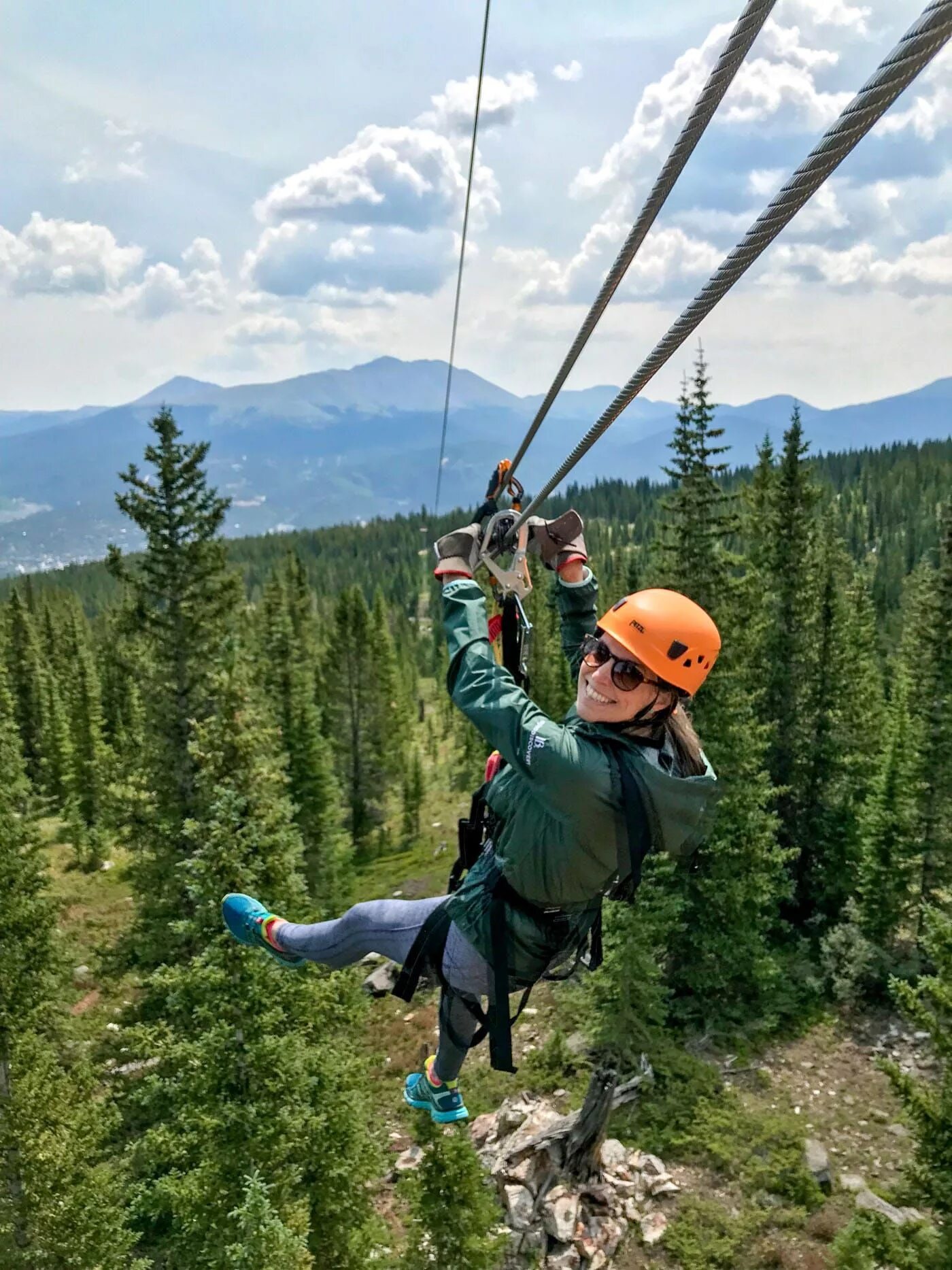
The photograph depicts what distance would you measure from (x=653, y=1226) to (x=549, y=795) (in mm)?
14082

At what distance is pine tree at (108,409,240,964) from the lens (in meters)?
17.1

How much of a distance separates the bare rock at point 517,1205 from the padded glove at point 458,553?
13.4 metres

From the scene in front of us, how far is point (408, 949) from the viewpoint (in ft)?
14.9

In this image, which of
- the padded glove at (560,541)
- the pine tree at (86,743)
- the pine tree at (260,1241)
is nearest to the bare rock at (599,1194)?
the pine tree at (260,1241)

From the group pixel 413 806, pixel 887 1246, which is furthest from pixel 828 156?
pixel 413 806

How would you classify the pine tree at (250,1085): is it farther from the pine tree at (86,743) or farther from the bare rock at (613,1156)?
the pine tree at (86,743)

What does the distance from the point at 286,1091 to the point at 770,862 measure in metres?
13.0

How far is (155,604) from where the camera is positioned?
18.2 meters

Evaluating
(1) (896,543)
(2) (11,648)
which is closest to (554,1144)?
(2) (11,648)

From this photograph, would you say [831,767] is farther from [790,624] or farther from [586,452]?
[586,452]

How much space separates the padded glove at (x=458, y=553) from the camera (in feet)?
13.6

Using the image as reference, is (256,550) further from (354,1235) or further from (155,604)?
(354,1235)

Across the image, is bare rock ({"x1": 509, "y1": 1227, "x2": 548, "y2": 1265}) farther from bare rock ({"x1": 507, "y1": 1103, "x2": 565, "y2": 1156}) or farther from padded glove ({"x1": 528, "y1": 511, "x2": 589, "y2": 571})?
padded glove ({"x1": 528, "y1": 511, "x2": 589, "y2": 571})

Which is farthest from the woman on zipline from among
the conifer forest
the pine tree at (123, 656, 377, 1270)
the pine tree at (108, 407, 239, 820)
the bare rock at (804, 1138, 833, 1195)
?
the bare rock at (804, 1138, 833, 1195)
